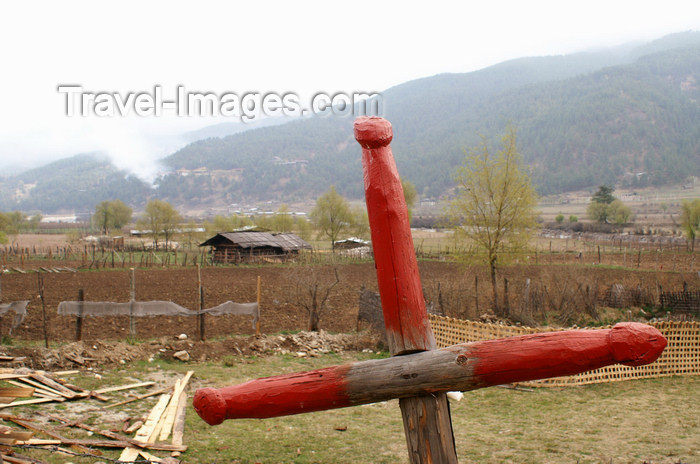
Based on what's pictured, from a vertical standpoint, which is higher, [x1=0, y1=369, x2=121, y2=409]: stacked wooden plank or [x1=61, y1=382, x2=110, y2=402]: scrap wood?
[x1=0, y1=369, x2=121, y2=409]: stacked wooden plank

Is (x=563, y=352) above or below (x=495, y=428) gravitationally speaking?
above

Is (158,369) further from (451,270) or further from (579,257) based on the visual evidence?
(579,257)

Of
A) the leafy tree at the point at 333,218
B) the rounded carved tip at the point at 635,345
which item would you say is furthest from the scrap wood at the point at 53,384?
the leafy tree at the point at 333,218

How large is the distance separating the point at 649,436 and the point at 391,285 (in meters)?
7.21

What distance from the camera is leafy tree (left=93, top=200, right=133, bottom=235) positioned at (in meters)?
93.0

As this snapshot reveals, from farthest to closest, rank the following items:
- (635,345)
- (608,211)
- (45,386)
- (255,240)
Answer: (608,211) < (255,240) < (45,386) < (635,345)

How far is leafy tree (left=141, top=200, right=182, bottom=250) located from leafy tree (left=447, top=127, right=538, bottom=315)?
193ft

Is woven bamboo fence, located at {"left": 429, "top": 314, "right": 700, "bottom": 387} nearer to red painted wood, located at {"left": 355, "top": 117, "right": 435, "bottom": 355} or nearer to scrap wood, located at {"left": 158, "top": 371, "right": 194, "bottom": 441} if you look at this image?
scrap wood, located at {"left": 158, "top": 371, "right": 194, "bottom": 441}

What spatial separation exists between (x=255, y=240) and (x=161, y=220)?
34732 mm

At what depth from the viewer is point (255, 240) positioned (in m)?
44.7

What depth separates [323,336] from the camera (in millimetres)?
14586

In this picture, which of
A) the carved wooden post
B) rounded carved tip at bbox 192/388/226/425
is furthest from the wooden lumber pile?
the carved wooden post

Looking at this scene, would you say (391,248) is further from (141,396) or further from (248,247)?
(248,247)

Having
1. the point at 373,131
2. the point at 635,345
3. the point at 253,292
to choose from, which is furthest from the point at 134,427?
the point at 253,292
